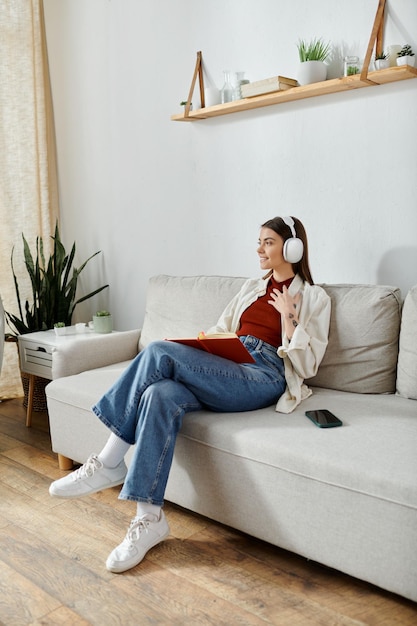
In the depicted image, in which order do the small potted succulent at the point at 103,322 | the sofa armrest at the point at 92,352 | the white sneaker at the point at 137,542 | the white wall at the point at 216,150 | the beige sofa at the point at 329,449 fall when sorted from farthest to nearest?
the small potted succulent at the point at 103,322, the sofa armrest at the point at 92,352, the white wall at the point at 216,150, the white sneaker at the point at 137,542, the beige sofa at the point at 329,449

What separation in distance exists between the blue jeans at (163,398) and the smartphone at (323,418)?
0.20 meters

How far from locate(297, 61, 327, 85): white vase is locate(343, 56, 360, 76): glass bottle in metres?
0.11

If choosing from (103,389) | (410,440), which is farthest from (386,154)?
(103,389)

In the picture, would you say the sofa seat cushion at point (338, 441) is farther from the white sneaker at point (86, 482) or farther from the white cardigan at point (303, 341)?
the white sneaker at point (86, 482)

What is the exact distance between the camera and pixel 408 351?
2148 millimetres

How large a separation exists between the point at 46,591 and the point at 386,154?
1927 millimetres

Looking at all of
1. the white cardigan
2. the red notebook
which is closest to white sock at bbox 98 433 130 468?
the red notebook

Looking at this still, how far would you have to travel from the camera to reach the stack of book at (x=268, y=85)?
2.51m

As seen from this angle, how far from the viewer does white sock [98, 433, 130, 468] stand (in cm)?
213

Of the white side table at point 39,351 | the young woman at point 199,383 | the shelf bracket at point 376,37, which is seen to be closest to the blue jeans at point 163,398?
the young woman at point 199,383

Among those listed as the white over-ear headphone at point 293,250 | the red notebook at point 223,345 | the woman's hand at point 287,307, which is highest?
the white over-ear headphone at point 293,250

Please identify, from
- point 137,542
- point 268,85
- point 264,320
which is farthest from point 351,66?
point 137,542

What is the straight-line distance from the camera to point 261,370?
2.19 meters

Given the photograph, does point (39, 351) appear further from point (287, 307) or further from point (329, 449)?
point (329, 449)
